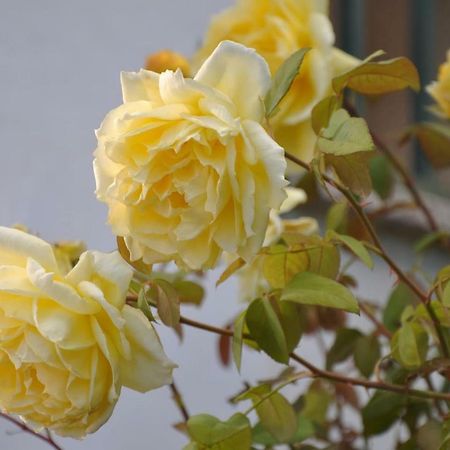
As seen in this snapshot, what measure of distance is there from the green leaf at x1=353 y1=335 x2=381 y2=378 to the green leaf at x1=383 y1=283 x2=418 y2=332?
17 mm

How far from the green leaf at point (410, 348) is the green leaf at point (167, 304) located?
114 mm

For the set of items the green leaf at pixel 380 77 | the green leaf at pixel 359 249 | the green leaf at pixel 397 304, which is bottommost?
the green leaf at pixel 397 304

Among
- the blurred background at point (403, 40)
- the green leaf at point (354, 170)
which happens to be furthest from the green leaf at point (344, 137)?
the blurred background at point (403, 40)

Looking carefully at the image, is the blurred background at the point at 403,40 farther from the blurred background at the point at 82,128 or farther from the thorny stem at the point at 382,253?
the thorny stem at the point at 382,253

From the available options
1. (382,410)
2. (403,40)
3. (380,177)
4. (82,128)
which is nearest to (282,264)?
(382,410)

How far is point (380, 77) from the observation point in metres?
0.45

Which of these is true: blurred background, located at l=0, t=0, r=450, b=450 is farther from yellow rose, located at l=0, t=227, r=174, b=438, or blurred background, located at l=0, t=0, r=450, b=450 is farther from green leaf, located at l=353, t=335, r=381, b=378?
yellow rose, located at l=0, t=227, r=174, b=438

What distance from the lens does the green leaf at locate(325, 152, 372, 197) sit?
38 cm

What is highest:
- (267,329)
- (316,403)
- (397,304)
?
(267,329)

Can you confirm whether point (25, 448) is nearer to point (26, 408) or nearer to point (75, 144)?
point (75, 144)

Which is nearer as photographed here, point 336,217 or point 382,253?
point 382,253

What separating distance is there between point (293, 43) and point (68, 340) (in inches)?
8.5

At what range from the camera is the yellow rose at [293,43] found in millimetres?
470

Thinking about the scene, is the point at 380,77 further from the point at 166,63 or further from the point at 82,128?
the point at 82,128
